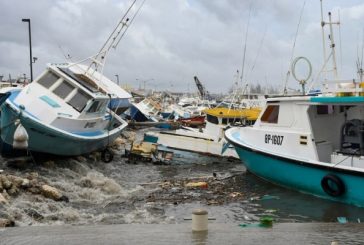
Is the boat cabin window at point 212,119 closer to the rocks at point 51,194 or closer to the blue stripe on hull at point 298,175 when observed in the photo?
the blue stripe on hull at point 298,175

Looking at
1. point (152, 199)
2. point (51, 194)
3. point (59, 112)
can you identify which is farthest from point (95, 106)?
point (51, 194)

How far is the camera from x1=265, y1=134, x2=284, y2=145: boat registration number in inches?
525

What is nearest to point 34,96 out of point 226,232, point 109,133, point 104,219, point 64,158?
point 64,158

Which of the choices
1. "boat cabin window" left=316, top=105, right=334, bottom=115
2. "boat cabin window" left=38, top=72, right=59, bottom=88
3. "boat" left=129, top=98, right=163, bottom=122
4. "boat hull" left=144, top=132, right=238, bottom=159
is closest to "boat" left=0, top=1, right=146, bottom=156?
"boat cabin window" left=38, top=72, right=59, bottom=88

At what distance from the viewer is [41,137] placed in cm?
1495

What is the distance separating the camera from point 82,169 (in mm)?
16641

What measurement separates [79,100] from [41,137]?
108 inches

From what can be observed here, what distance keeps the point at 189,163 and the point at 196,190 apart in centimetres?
657

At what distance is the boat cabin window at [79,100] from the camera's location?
17.1m

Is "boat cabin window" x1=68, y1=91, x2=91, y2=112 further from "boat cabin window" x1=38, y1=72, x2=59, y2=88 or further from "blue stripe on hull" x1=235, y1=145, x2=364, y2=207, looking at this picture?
"blue stripe on hull" x1=235, y1=145, x2=364, y2=207

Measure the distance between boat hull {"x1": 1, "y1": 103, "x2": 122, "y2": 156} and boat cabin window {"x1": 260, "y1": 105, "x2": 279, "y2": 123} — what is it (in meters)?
6.72

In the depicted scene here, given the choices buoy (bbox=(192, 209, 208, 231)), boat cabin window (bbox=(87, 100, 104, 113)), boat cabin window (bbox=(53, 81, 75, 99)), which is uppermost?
boat cabin window (bbox=(53, 81, 75, 99))

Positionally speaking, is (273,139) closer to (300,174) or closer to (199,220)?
(300,174)

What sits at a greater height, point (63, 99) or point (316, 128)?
point (63, 99)
